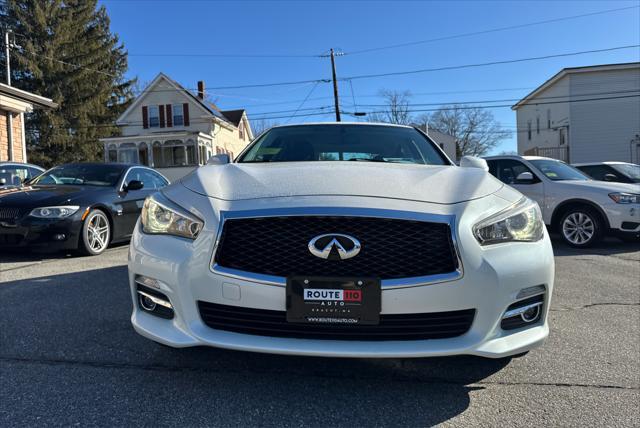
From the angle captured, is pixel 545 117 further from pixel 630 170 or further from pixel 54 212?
pixel 54 212

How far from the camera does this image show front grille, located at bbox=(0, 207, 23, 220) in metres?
5.53

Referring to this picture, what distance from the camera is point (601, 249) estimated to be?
7172mm

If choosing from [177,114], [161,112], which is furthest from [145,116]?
[177,114]

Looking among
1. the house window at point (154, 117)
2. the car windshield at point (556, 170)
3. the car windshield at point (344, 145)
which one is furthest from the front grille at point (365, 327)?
the house window at point (154, 117)

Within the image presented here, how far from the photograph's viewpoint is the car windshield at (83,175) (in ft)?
22.3

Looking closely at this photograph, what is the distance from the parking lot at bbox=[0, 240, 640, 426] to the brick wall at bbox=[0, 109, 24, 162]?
1320 cm

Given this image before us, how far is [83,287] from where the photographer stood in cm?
429

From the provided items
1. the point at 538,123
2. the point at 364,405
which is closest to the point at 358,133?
the point at 364,405

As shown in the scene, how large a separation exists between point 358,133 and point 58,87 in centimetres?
4072

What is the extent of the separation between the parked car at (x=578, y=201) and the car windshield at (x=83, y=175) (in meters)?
6.31

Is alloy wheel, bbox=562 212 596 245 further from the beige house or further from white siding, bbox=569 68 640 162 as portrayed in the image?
white siding, bbox=569 68 640 162

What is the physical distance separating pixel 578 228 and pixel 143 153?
3193 cm

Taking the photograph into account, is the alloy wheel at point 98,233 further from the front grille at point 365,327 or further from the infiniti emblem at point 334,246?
the infiniti emblem at point 334,246

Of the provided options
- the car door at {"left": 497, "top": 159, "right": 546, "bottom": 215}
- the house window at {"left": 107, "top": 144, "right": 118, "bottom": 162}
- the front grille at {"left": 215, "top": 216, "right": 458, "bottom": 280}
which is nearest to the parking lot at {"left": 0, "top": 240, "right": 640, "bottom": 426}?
the front grille at {"left": 215, "top": 216, "right": 458, "bottom": 280}
